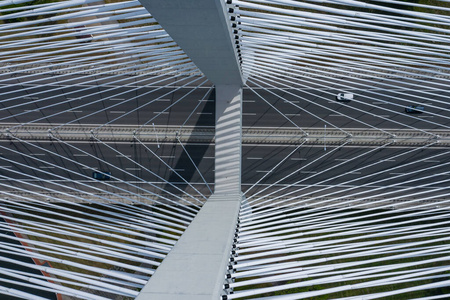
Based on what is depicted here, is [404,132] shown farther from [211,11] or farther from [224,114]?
[211,11]

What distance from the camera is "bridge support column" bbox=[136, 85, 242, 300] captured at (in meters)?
6.22

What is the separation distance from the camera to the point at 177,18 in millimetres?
6453

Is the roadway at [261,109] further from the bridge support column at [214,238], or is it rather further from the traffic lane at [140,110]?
the bridge support column at [214,238]

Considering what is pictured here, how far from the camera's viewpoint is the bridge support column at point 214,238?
245 inches

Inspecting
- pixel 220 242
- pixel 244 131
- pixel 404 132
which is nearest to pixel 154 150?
pixel 244 131

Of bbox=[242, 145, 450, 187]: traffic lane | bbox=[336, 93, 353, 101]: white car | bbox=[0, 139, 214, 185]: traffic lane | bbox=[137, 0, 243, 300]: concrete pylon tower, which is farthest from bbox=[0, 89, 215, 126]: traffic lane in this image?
bbox=[336, 93, 353, 101]: white car

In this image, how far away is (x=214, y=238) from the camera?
8.89 m

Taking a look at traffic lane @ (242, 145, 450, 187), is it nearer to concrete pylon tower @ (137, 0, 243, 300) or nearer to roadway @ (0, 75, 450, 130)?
roadway @ (0, 75, 450, 130)

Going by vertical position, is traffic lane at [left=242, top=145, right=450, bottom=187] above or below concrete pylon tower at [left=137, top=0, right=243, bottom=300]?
above

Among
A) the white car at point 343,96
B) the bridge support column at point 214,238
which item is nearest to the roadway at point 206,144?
the white car at point 343,96

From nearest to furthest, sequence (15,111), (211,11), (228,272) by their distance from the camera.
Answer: (211,11)
(228,272)
(15,111)

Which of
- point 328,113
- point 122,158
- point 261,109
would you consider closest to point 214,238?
point 261,109

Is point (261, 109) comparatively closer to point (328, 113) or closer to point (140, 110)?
point (328, 113)

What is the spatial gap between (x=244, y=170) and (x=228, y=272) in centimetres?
1166
